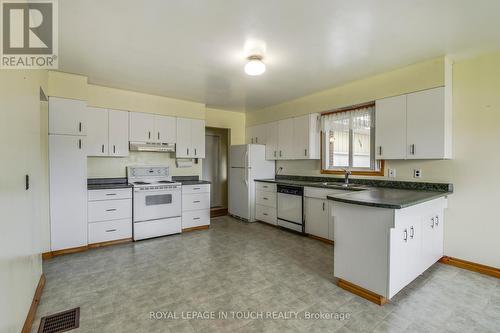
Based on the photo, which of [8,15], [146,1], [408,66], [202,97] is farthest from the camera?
[202,97]

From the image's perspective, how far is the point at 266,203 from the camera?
5.00 m

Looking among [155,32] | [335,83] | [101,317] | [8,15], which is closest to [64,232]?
[101,317]

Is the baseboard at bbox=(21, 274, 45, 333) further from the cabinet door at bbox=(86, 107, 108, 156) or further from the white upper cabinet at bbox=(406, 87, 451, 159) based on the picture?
the white upper cabinet at bbox=(406, 87, 451, 159)

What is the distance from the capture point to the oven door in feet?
13.0

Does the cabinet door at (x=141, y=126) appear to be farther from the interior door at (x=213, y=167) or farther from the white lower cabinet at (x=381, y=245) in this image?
the white lower cabinet at (x=381, y=245)

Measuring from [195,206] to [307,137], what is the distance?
8.21 ft

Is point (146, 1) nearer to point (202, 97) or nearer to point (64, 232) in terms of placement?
point (202, 97)

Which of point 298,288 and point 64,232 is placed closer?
point 298,288

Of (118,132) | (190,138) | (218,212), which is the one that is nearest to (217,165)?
(218,212)

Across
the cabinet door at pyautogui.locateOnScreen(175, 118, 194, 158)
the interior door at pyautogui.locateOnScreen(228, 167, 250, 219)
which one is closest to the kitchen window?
the interior door at pyautogui.locateOnScreen(228, 167, 250, 219)

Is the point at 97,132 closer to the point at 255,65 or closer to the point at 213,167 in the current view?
the point at 255,65

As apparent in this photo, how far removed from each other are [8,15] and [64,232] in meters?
2.79

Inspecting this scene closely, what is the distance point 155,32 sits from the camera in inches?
94.5

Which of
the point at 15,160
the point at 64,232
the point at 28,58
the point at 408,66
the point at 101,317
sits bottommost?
the point at 101,317
